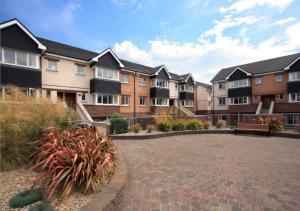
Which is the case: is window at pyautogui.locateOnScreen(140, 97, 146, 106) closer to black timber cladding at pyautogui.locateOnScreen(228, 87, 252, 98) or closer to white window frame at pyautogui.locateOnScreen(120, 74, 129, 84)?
white window frame at pyautogui.locateOnScreen(120, 74, 129, 84)

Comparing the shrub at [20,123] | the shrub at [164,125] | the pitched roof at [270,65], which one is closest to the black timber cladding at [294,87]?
the pitched roof at [270,65]

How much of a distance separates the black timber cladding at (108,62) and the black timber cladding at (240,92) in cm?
1950

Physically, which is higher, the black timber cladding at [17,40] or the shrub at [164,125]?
the black timber cladding at [17,40]

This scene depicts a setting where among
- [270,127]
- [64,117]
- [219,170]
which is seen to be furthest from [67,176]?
[270,127]

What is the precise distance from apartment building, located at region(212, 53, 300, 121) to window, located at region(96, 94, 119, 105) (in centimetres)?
1968

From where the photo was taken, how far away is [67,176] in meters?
3.41

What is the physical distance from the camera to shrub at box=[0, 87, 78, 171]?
4.36 meters

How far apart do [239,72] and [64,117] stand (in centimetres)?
2880

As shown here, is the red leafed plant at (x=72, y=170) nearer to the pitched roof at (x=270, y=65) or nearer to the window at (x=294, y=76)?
the window at (x=294, y=76)

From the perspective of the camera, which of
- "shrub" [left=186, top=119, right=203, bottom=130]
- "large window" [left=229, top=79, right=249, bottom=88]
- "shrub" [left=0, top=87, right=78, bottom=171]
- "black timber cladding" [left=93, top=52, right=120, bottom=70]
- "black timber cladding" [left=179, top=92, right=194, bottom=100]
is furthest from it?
"black timber cladding" [left=179, top=92, right=194, bottom=100]

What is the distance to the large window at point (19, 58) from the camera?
42.4 ft

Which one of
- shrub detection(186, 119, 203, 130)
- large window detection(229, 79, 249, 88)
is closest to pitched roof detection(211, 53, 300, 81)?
large window detection(229, 79, 249, 88)

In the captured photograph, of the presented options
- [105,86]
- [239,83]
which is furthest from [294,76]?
[105,86]

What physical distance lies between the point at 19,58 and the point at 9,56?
2.06ft
